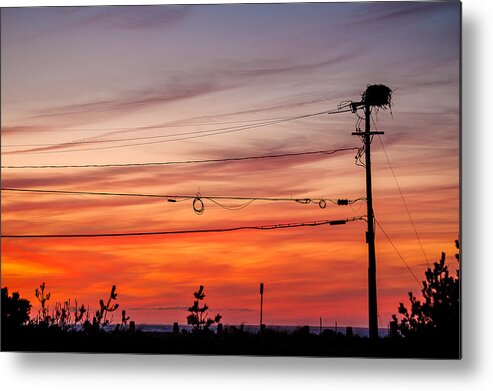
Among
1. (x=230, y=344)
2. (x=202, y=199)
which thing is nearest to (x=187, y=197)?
(x=202, y=199)

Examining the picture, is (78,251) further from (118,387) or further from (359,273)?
(359,273)

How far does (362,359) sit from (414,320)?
0.36m

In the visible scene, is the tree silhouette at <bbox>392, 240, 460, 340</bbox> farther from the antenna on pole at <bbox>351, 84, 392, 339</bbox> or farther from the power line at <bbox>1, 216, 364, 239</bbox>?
the power line at <bbox>1, 216, 364, 239</bbox>

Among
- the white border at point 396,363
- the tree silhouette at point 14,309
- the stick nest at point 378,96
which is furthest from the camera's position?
the tree silhouette at point 14,309

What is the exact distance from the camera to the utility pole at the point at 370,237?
17.4 feet

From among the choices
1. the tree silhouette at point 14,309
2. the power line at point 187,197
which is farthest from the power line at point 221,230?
the tree silhouette at point 14,309

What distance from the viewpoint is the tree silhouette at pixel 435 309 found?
524 cm

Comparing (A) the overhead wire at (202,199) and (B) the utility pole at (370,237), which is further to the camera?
(A) the overhead wire at (202,199)

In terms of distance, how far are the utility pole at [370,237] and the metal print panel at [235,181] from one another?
11 millimetres

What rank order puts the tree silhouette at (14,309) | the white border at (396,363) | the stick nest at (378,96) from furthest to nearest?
the tree silhouette at (14,309), the stick nest at (378,96), the white border at (396,363)

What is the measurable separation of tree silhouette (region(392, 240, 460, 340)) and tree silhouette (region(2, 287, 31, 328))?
6.97ft

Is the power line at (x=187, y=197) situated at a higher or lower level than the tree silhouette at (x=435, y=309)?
higher

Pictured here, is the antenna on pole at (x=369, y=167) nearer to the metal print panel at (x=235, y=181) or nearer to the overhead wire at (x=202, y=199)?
the metal print panel at (x=235, y=181)

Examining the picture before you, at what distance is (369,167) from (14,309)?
7.26 feet
